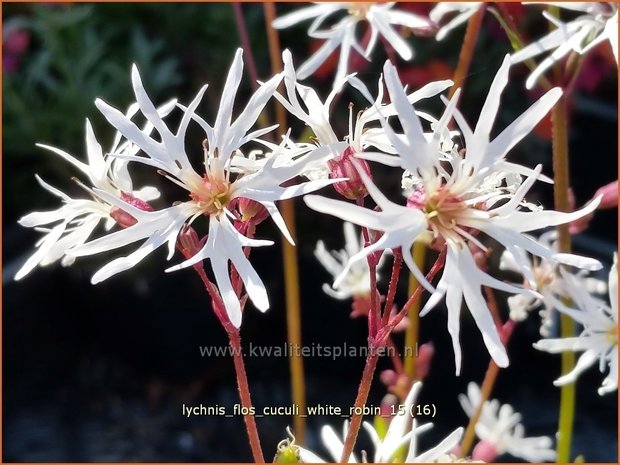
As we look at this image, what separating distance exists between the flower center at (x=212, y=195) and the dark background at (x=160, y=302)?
88cm

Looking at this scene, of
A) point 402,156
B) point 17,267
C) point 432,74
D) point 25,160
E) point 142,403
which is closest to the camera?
point 402,156

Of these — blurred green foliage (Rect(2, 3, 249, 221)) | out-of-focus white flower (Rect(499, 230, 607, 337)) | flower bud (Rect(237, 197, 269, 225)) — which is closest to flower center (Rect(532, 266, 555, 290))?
out-of-focus white flower (Rect(499, 230, 607, 337))

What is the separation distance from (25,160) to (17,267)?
378 mm

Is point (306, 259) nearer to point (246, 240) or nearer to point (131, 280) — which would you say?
point (131, 280)

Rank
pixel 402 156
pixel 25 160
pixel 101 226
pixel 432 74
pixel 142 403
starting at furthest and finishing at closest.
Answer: pixel 25 160, pixel 142 403, pixel 432 74, pixel 101 226, pixel 402 156

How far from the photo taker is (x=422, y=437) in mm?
1310

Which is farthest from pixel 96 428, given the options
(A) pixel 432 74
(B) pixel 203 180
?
(B) pixel 203 180

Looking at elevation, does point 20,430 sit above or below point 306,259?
below

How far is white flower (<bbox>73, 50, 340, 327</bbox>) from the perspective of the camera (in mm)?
422

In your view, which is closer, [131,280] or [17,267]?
[17,267]

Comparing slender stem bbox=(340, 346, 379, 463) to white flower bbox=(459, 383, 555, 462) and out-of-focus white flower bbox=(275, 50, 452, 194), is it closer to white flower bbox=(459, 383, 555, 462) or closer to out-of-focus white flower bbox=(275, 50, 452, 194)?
out-of-focus white flower bbox=(275, 50, 452, 194)

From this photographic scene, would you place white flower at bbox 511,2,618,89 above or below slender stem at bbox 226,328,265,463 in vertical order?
above

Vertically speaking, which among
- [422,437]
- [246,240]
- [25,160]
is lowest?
[422,437]

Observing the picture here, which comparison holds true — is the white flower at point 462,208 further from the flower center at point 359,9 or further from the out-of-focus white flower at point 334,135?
the flower center at point 359,9
